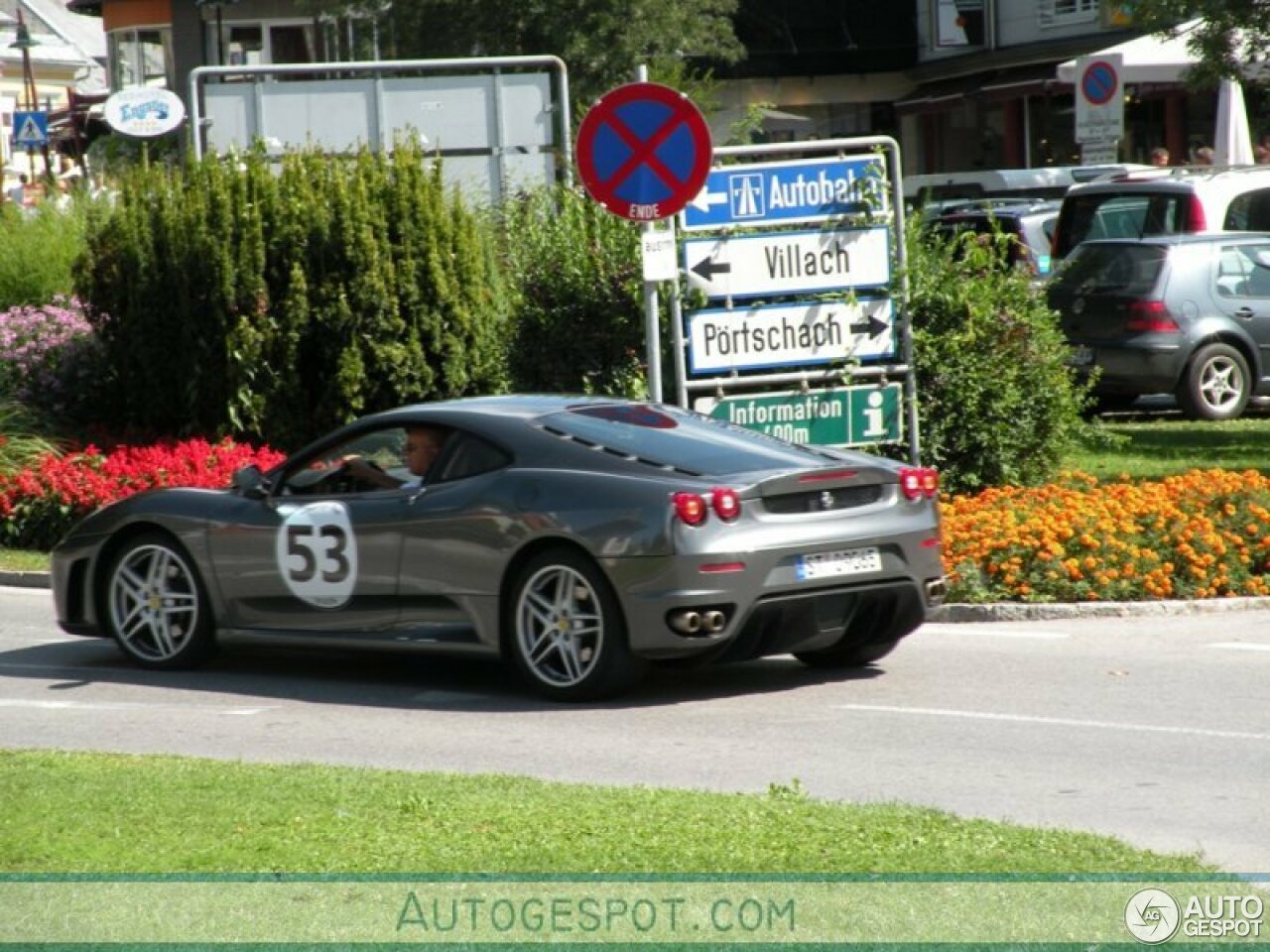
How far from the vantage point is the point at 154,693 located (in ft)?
36.0

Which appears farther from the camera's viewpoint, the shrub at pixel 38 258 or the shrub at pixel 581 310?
the shrub at pixel 38 258

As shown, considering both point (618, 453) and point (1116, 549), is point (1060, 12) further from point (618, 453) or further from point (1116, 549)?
point (618, 453)

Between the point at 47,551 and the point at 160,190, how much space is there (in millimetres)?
3553

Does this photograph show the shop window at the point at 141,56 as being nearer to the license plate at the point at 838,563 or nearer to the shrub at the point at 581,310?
the shrub at the point at 581,310

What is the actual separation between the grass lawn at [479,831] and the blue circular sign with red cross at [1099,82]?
20350mm

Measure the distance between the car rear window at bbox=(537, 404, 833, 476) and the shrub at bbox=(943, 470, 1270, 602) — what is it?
106 inches

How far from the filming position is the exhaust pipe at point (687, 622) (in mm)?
9852

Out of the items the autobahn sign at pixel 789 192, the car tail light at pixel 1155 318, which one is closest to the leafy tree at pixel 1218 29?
the car tail light at pixel 1155 318

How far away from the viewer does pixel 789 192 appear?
15023 millimetres

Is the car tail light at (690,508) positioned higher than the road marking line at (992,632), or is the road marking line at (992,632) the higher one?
the car tail light at (690,508)

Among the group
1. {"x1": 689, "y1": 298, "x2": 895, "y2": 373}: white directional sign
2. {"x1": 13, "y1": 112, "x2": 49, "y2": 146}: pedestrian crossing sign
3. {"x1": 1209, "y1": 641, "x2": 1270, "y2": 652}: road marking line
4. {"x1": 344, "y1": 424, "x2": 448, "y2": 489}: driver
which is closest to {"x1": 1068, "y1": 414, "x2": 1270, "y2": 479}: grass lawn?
{"x1": 689, "y1": 298, "x2": 895, "y2": 373}: white directional sign

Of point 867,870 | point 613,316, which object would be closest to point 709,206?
point 613,316

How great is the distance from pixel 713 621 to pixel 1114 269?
12.4m

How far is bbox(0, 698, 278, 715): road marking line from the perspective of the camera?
10.4 m
